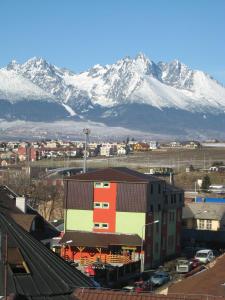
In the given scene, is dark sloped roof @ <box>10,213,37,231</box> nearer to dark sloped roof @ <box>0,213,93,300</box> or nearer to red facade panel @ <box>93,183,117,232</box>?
red facade panel @ <box>93,183,117,232</box>

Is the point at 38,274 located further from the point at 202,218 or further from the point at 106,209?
the point at 202,218

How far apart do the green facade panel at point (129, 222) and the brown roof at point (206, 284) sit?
22.0m

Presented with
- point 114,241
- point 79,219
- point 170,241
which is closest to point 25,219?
point 114,241

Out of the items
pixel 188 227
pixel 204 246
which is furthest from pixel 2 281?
pixel 188 227

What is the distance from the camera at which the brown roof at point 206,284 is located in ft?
66.4

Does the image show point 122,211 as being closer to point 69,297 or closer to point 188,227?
point 188,227

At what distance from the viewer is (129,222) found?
149 ft

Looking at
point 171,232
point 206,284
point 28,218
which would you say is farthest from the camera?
point 171,232

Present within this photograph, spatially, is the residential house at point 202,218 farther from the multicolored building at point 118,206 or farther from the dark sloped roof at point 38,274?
the dark sloped roof at point 38,274

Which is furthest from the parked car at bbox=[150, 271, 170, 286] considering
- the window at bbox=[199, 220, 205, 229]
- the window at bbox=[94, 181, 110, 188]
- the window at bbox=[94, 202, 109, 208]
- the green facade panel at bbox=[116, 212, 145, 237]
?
the window at bbox=[199, 220, 205, 229]

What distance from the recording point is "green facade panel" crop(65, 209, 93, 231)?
152 ft

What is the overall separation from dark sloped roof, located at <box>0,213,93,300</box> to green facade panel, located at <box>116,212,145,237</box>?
27.3 meters

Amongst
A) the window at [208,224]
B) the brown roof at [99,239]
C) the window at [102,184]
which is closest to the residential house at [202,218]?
the window at [208,224]

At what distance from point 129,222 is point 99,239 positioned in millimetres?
2543
